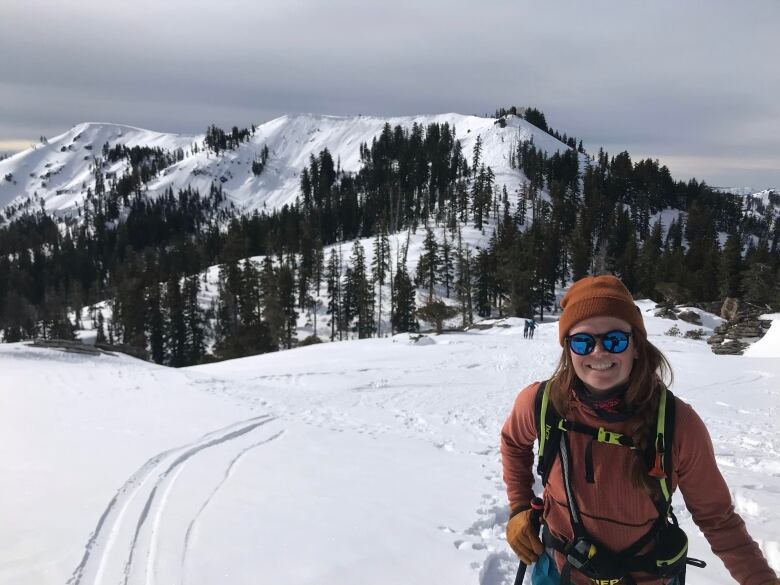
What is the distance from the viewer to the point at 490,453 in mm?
8570

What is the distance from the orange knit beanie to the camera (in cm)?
241

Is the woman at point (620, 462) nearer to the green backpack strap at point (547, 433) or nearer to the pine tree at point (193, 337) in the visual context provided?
the green backpack strap at point (547, 433)

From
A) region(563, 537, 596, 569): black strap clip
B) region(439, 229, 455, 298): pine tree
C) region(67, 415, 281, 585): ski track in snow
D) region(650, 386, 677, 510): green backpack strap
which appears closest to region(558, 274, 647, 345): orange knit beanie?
region(650, 386, 677, 510): green backpack strap

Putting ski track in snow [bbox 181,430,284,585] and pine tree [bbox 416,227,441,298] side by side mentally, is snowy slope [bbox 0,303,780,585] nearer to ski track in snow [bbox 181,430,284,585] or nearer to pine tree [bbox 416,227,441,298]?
ski track in snow [bbox 181,430,284,585]

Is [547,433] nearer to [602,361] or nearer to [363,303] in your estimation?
[602,361]

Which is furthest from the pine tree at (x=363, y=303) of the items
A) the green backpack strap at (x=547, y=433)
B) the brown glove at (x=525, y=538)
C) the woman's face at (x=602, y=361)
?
the woman's face at (x=602, y=361)

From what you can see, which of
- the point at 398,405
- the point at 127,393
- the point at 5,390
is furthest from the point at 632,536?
the point at 5,390

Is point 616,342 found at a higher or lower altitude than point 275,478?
higher

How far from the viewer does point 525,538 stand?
2.69 meters

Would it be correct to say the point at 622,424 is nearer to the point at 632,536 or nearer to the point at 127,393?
the point at 632,536

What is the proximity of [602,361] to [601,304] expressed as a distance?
1.03ft

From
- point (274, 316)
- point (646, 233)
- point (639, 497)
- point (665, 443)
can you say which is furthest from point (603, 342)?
point (646, 233)

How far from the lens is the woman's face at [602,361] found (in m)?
2.35

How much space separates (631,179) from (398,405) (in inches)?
4717
